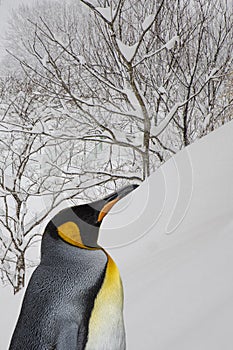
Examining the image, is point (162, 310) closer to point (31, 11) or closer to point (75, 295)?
point (75, 295)

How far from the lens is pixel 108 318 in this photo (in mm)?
331

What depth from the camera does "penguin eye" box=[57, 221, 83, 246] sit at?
34 cm

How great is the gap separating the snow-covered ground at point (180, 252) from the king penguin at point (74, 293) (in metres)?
0.06

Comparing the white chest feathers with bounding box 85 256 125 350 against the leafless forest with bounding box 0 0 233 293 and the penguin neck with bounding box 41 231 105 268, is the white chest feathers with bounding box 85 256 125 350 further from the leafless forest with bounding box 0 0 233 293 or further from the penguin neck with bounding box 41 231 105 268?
the leafless forest with bounding box 0 0 233 293

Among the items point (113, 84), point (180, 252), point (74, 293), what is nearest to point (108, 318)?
point (74, 293)

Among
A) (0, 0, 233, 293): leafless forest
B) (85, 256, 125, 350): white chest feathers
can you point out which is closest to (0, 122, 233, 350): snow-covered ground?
(85, 256, 125, 350): white chest feathers

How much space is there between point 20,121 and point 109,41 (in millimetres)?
459

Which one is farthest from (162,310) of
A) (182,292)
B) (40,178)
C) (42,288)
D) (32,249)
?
(32,249)

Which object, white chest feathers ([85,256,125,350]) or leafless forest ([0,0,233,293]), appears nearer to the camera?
white chest feathers ([85,256,125,350])

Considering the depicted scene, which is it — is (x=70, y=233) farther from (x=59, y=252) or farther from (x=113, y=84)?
(x=113, y=84)

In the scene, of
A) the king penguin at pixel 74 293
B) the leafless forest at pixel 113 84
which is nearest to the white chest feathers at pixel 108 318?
the king penguin at pixel 74 293

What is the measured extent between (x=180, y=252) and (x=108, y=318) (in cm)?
14

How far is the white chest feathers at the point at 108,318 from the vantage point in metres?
0.32

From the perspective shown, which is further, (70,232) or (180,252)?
(180,252)
